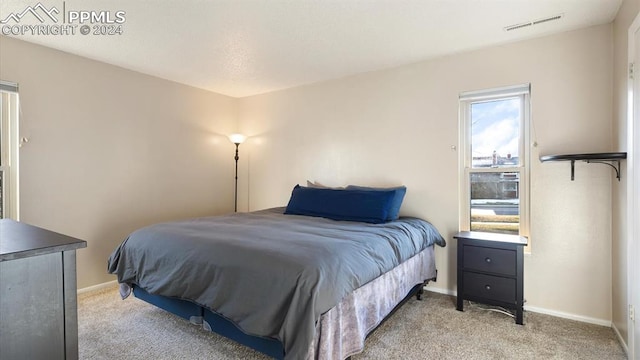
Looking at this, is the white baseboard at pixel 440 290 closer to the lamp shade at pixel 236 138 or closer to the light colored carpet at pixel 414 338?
the light colored carpet at pixel 414 338

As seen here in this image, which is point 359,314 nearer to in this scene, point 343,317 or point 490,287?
point 343,317

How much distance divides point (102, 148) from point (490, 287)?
3898mm

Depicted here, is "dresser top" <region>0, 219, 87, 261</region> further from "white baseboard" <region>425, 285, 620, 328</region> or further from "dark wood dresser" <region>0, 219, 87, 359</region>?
"white baseboard" <region>425, 285, 620, 328</region>

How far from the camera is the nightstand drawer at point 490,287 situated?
2463 mm

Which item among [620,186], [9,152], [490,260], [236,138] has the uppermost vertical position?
[236,138]

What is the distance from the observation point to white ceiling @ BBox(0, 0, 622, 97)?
2.21m

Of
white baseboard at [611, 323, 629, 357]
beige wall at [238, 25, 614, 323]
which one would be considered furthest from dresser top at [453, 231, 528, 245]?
white baseboard at [611, 323, 629, 357]

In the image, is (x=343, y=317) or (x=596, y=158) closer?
(x=343, y=317)

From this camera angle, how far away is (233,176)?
15.6 feet

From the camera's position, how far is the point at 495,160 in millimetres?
2996

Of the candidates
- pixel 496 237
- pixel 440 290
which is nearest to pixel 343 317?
pixel 496 237

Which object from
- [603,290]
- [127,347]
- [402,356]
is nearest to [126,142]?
[127,347]

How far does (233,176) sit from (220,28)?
255 centimetres

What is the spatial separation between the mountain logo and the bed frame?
213 centimetres
